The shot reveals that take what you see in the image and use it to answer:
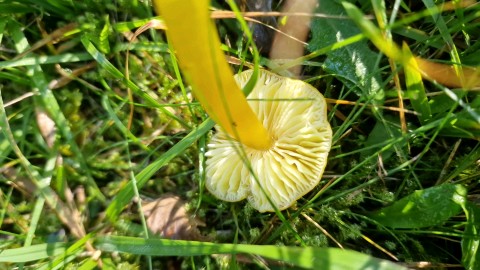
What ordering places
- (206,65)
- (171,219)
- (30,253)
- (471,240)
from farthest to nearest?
(171,219), (30,253), (471,240), (206,65)

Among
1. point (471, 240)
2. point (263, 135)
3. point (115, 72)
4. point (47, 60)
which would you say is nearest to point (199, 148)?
point (263, 135)

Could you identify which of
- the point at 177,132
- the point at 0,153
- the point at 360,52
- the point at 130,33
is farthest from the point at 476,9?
the point at 0,153

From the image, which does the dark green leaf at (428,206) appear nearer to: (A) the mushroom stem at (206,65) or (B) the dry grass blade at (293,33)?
(A) the mushroom stem at (206,65)

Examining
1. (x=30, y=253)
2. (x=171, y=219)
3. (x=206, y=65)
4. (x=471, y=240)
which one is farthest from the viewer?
(x=171, y=219)

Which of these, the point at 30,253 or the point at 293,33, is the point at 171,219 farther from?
the point at 293,33

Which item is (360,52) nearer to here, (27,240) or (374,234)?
(374,234)

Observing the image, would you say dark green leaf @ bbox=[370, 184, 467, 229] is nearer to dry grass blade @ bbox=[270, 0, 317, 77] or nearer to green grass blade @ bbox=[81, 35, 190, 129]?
dry grass blade @ bbox=[270, 0, 317, 77]

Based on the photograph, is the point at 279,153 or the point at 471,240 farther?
the point at 279,153
